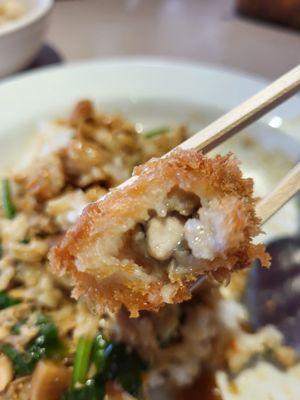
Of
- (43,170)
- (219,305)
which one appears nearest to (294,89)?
(219,305)

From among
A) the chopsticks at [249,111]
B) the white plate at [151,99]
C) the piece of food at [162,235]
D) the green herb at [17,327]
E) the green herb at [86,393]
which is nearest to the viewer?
the piece of food at [162,235]

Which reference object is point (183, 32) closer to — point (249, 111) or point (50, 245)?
point (50, 245)

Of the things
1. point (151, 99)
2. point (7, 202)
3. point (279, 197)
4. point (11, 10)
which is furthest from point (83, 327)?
point (11, 10)

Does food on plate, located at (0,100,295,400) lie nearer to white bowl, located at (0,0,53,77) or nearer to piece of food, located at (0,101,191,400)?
piece of food, located at (0,101,191,400)

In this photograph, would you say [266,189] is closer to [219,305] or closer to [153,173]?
[219,305]

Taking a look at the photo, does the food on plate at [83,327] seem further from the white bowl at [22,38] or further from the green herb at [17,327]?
the white bowl at [22,38]

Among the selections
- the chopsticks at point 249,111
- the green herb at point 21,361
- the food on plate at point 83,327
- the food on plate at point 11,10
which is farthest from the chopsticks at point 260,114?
the food on plate at point 11,10

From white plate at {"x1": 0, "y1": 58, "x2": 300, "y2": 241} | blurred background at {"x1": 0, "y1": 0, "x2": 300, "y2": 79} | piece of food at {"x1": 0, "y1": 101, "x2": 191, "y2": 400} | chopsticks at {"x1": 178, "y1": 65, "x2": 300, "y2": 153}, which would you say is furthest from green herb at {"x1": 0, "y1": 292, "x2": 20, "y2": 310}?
blurred background at {"x1": 0, "y1": 0, "x2": 300, "y2": 79}
